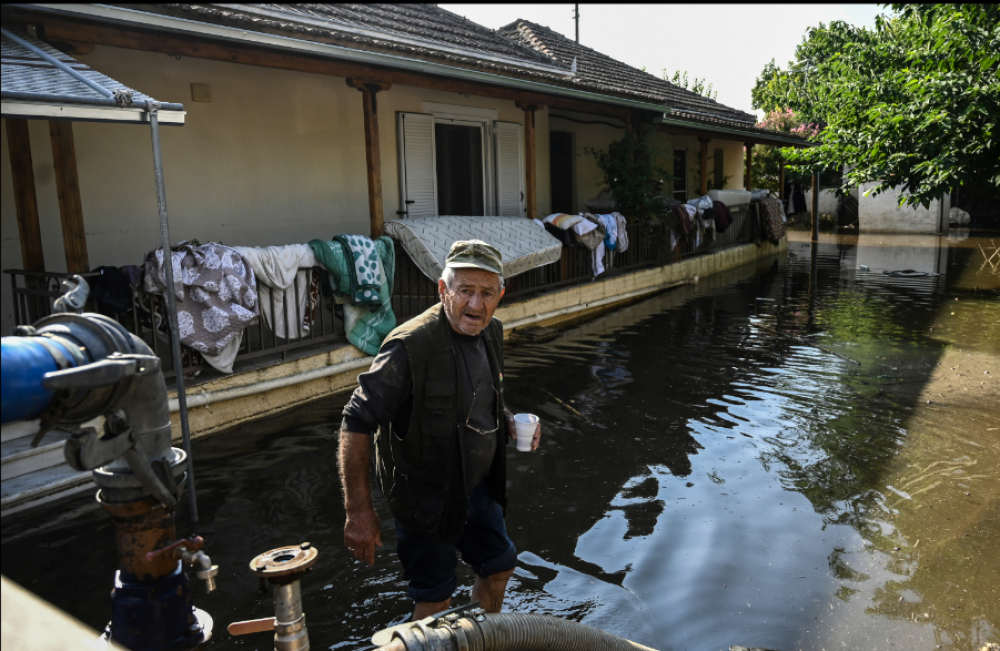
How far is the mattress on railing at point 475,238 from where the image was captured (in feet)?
28.9

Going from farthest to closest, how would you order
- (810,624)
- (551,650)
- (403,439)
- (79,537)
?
(79,537) < (810,624) < (403,439) < (551,650)

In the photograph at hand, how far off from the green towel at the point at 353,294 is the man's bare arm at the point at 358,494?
16.4 feet

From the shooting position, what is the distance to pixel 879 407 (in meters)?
7.07

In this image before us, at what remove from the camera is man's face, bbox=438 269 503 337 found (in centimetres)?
298

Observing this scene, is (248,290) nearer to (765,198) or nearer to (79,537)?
(79,537)

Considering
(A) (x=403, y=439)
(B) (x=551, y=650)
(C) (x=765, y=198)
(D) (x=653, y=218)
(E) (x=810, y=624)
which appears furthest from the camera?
(C) (x=765, y=198)

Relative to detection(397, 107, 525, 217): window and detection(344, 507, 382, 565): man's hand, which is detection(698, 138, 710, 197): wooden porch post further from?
→ detection(344, 507, 382, 565): man's hand

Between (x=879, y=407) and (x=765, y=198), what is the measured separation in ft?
48.2

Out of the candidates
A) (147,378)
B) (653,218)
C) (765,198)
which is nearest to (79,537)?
(147,378)

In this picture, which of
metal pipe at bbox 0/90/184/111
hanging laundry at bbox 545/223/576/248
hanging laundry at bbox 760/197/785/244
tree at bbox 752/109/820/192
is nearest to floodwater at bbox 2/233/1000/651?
metal pipe at bbox 0/90/184/111

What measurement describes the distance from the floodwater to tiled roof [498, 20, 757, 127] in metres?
8.04

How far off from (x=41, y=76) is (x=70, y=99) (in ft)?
1.57

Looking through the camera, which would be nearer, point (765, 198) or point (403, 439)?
point (403, 439)

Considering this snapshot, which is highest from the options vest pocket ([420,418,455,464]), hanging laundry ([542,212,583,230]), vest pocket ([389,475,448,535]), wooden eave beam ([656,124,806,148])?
wooden eave beam ([656,124,806,148])
